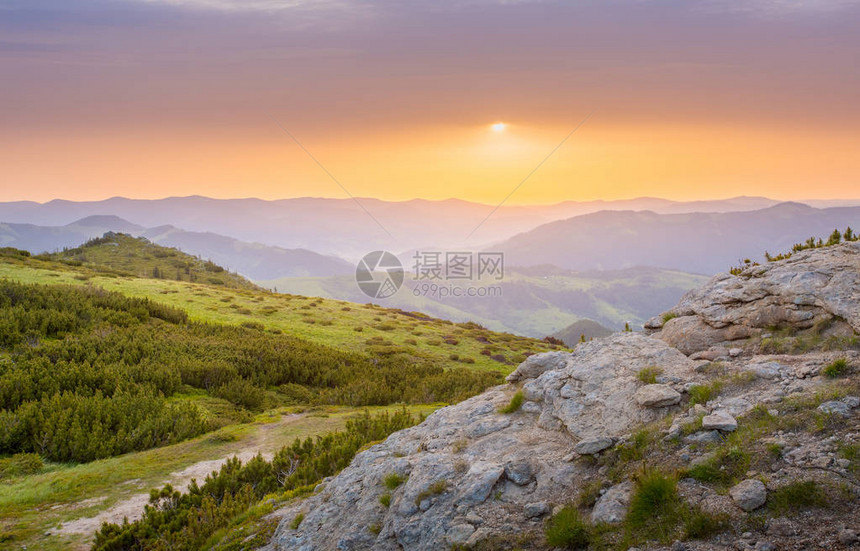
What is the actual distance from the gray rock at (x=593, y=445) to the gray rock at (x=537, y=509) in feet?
3.16

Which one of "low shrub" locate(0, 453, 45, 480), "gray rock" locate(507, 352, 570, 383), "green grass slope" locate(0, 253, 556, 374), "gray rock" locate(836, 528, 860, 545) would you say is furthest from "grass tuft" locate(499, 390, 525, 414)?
"green grass slope" locate(0, 253, 556, 374)

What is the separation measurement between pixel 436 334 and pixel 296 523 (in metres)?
35.7

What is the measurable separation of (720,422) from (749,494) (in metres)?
1.17

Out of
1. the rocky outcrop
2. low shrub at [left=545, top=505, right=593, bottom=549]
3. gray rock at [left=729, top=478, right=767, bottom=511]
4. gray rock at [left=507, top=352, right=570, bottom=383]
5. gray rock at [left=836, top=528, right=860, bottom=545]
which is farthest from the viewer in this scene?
gray rock at [left=507, top=352, right=570, bottom=383]

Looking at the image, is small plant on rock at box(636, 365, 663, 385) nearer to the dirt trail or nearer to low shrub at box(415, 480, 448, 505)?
low shrub at box(415, 480, 448, 505)

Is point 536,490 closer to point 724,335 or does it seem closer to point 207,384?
point 724,335

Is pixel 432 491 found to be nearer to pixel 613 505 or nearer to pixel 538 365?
pixel 613 505

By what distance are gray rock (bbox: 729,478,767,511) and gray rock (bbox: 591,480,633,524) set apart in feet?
3.81

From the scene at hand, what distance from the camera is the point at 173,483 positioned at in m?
12.5

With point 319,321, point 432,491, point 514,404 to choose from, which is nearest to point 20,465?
point 432,491

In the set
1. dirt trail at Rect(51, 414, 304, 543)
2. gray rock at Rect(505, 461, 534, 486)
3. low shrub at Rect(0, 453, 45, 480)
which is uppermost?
gray rock at Rect(505, 461, 534, 486)

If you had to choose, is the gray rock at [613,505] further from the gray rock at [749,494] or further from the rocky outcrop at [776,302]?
the rocky outcrop at [776,302]

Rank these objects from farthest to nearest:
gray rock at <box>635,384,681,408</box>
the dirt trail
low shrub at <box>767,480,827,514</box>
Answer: the dirt trail → gray rock at <box>635,384,681,408</box> → low shrub at <box>767,480,827,514</box>

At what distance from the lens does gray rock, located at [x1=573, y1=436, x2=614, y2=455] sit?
6688mm
